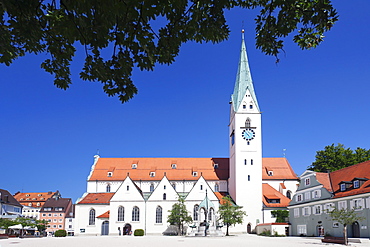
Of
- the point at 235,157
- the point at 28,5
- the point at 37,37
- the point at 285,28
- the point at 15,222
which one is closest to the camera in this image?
the point at 28,5

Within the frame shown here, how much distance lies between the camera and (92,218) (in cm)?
6462

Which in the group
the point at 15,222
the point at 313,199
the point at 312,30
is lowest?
the point at 15,222

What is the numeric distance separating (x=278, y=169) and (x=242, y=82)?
1737 cm

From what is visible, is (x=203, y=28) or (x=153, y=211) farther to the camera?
(x=153, y=211)

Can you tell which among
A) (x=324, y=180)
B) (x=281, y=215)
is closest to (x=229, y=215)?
(x=281, y=215)

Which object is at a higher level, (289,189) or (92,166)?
(92,166)

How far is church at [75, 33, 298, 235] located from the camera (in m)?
62.2

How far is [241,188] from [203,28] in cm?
5876

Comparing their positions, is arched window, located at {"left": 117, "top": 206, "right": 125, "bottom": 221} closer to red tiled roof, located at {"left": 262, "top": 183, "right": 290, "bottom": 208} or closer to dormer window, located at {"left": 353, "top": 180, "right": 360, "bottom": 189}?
red tiled roof, located at {"left": 262, "top": 183, "right": 290, "bottom": 208}

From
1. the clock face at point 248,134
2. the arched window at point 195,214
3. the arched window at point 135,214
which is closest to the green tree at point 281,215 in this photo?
the arched window at point 195,214

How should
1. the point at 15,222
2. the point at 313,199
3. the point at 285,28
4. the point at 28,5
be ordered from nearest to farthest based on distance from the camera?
the point at 28,5 < the point at 285,28 < the point at 313,199 < the point at 15,222

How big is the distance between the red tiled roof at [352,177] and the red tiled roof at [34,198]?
9543 cm

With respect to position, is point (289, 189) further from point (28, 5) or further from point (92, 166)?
point (28, 5)

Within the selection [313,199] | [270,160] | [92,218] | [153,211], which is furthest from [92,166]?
[313,199]
